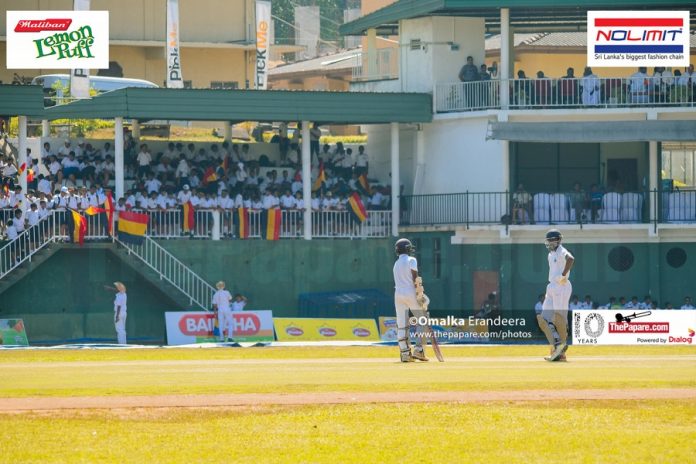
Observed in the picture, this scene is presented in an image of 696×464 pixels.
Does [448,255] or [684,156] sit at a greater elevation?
[684,156]

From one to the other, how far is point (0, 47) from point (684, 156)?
29302mm

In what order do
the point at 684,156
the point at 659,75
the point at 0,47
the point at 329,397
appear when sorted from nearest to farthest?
the point at 329,397 → the point at 659,75 → the point at 684,156 → the point at 0,47

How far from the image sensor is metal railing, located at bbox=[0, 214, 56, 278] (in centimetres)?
3822

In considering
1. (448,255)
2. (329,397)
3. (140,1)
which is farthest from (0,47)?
(329,397)

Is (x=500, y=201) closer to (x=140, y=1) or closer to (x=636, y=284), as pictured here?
(x=636, y=284)

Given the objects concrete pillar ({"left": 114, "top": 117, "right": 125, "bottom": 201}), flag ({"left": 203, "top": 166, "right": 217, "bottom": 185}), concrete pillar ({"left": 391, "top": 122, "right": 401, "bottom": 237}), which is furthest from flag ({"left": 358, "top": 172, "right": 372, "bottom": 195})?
concrete pillar ({"left": 114, "top": 117, "right": 125, "bottom": 201})

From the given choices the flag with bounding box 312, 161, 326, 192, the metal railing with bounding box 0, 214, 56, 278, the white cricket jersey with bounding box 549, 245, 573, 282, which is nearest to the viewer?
the white cricket jersey with bounding box 549, 245, 573, 282

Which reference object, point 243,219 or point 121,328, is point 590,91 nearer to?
point 243,219

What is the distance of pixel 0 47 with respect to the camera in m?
60.5

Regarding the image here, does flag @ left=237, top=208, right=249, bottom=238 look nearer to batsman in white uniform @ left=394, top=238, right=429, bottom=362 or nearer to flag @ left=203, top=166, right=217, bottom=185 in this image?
flag @ left=203, top=166, right=217, bottom=185

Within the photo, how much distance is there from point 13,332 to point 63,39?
10.6 metres

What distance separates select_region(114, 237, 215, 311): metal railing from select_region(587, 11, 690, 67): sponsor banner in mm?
13695

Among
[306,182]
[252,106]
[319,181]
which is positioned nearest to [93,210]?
[252,106]

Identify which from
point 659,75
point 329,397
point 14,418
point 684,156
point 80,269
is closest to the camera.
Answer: point 14,418
